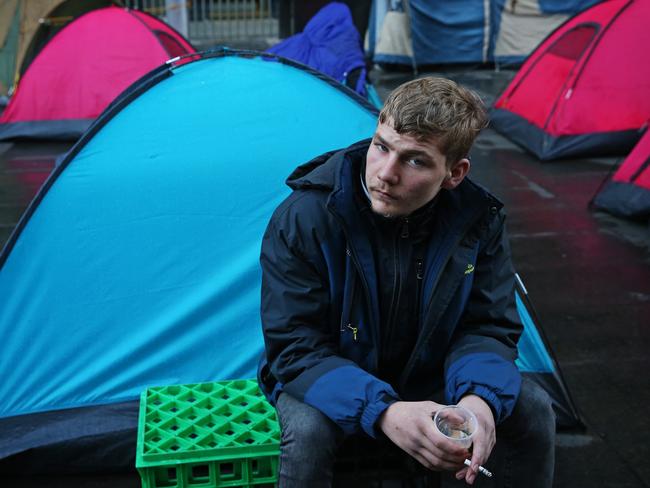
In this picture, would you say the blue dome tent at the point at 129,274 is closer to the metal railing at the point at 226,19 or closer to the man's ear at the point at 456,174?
the man's ear at the point at 456,174

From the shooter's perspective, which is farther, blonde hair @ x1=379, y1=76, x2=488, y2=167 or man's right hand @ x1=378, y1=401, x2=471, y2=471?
blonde hair @ x1=379, y1=76, x2=488, y2=167

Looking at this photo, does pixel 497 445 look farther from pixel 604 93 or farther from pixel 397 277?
pixel 604 93

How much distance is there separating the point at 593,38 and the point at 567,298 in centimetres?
385

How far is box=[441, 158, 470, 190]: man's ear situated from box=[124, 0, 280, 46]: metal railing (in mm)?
12798

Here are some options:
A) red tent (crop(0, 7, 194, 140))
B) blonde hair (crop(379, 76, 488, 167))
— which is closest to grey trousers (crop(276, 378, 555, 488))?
blonde hair (crop(379, 76, 488, 167))

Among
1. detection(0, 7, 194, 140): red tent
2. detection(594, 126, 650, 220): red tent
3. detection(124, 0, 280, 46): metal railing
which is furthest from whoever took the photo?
detection(124, 0, 280, 46): metal railing

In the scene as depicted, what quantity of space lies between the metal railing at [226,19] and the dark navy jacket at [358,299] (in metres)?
12.8

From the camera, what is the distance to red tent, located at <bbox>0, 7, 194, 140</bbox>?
321 inches

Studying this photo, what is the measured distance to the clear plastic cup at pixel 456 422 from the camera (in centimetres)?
204

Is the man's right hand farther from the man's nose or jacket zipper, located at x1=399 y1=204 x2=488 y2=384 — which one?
the man's nose

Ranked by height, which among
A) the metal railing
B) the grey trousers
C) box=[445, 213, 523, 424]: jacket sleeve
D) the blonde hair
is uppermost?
the blonde hair

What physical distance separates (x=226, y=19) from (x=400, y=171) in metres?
14.5

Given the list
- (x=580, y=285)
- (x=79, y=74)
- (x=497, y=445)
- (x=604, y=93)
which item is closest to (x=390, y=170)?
(x=497, y=445)

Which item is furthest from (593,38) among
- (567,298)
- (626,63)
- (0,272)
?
(0,272)
